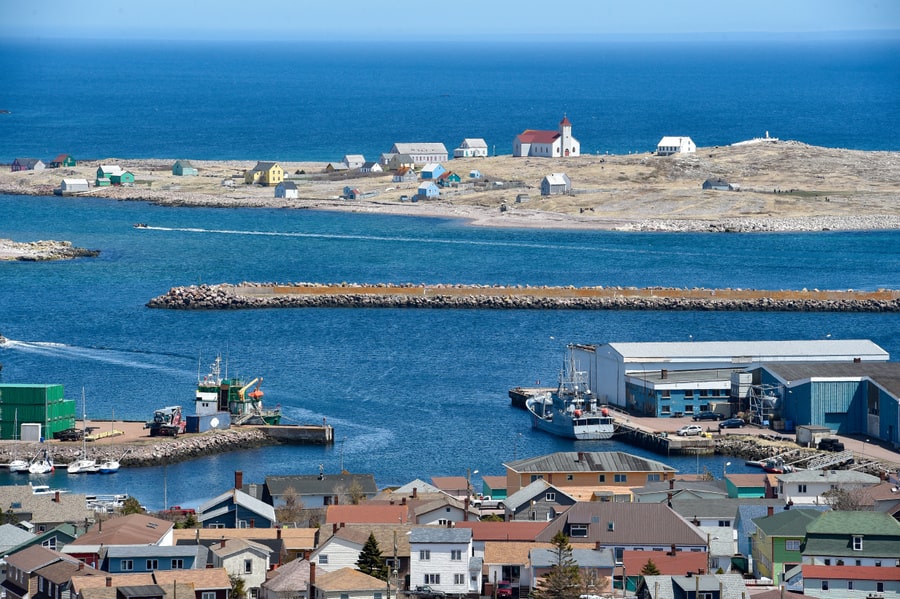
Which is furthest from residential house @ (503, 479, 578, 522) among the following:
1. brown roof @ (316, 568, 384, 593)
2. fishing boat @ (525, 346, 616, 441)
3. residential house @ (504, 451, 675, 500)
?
fishing boat @ (525, 346, 616, 441)

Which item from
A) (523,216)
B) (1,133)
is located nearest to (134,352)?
(523,216)

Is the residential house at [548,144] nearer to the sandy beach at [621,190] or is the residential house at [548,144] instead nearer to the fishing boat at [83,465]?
the sandy beach at [621,190]

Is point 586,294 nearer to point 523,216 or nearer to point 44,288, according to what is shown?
point 44,288

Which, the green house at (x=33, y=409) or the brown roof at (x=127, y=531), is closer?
the brown roof at (x=127, y=531)

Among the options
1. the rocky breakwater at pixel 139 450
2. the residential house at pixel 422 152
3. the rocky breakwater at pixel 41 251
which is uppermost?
the residential house at pixel 422 152

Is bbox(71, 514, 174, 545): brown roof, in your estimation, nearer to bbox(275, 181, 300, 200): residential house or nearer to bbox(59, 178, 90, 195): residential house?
bbox(275, 181, 300, 200): residential house

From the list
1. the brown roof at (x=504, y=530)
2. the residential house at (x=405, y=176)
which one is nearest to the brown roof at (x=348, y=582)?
the brown roof at (x=504, y=530)

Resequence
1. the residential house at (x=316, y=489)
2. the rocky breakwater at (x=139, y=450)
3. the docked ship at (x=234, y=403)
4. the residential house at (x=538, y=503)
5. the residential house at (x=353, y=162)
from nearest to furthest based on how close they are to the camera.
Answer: the residential house at (x=538, y=503) < the residential house at (x=316, y=489) < the rocky breakwater at (x=139, y=450) < the docked ship at (x=234, y=403) < the residential house at (x=353, y=162)


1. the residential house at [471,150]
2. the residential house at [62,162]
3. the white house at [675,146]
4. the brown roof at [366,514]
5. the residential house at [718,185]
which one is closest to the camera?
the brown roof at [366,514]
